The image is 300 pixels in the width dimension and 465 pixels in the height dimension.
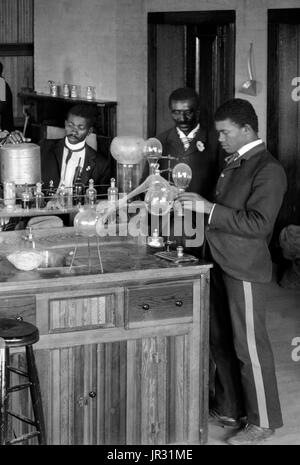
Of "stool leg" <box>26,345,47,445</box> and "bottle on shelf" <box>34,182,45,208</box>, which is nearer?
"stool leg" <box>26,345,47,445</box>

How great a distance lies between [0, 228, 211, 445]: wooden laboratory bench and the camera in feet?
13.2

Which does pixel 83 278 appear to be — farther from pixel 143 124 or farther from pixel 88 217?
pixel 143 124

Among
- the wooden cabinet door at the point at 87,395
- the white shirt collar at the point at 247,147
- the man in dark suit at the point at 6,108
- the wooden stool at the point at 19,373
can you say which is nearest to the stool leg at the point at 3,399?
the wooden stool at the point at 19,373

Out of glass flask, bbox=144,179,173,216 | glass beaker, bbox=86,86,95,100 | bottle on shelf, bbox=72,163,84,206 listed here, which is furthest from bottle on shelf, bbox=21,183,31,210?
glass beaker, bbox=86,86,95,100

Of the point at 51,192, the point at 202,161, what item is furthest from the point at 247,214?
the point at 51,192

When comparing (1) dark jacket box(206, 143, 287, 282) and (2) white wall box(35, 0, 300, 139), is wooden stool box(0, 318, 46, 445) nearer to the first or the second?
(1) dark jacket box(206, 143, 287, 282)

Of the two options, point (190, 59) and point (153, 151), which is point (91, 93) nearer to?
point (190, 59)

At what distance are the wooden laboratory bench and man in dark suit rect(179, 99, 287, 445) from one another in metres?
0.16

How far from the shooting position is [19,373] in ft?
12.7

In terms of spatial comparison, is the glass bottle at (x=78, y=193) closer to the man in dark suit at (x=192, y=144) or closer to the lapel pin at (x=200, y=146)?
the man in dark suit at (x=192, y=144)

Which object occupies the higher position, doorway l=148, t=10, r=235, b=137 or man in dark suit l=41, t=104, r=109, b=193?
doorway l=148, t=10, r=235, b=137

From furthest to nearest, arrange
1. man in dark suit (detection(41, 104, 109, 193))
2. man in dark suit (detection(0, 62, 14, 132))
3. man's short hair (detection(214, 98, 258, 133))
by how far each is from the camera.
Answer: man in dark suit (detection(0, 62, 14, 132)) < man in dark suit (detection(41, 104, 109, 193)) < man's short hair (detection(214, 98, 258, 133))

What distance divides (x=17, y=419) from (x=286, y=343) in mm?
2669

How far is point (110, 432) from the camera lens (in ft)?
13.7
